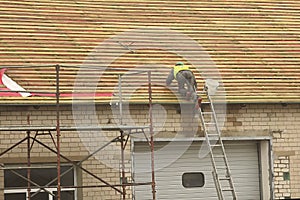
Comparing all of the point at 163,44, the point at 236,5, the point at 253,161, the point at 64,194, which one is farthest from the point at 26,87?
the point at 236,5

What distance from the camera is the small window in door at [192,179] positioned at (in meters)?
20.0

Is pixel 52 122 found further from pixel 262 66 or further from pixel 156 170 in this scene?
pixel 262 66

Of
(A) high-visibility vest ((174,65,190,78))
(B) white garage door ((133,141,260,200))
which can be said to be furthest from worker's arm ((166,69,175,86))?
(B) white garage door ((133,141,260,200))

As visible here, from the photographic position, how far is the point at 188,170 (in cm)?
2008

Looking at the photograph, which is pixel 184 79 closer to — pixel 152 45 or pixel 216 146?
pixel 216 146

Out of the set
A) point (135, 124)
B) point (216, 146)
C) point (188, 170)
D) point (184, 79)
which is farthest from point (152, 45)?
point (188, 170)

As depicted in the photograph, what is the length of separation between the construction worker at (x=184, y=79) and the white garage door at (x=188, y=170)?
1.32 metres

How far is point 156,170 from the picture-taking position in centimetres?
1977

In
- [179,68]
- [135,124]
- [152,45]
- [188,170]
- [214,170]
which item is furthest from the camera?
[152,45]

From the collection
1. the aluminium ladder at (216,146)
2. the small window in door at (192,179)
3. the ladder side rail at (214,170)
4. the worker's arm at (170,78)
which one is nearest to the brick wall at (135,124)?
the aluminium ladder at (216,146)

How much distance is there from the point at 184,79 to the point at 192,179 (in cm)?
254

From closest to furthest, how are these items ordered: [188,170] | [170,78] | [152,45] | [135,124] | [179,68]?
[135,124], [179,68], [170,78], [188,170], [152,45]

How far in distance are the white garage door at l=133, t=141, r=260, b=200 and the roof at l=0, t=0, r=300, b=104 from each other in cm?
130

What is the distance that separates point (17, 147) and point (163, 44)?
17.0 ft
